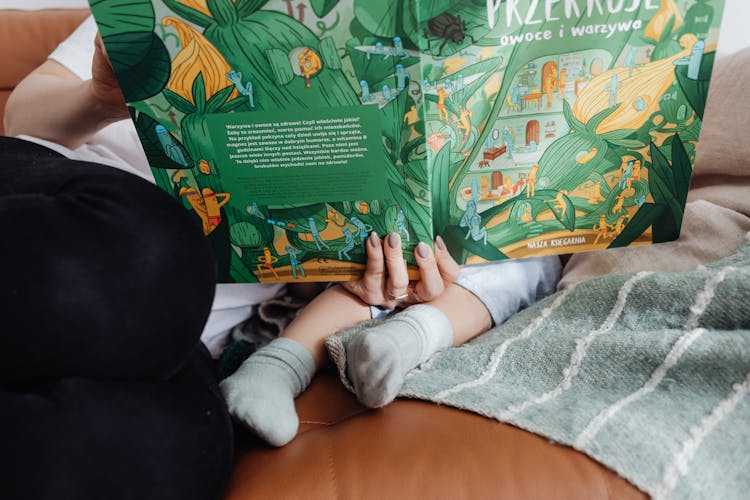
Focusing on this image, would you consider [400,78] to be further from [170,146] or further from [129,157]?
[129,157]

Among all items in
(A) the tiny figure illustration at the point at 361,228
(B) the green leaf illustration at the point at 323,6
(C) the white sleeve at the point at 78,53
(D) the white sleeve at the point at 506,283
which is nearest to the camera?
(B) the green leaf illustration at the point at 323,6

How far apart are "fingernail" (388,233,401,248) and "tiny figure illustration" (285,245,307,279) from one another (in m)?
0.11

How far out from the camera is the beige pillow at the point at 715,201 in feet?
2.12

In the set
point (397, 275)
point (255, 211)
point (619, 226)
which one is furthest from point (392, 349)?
point (619, 226)

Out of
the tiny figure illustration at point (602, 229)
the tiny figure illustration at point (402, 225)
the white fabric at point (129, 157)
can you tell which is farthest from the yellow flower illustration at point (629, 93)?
the white fabric at point (129, 157)

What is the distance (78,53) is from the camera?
3.08ft

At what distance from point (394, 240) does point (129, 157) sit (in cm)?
50

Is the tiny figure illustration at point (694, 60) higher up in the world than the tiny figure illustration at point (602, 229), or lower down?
higher up

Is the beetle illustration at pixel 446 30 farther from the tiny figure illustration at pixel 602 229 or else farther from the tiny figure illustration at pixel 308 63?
the tiny figure illustration at pixel 602 229

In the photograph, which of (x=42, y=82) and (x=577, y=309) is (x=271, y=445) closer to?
A: (x=577, y=309)

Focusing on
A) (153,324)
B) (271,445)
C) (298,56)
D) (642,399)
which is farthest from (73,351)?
(642,399)

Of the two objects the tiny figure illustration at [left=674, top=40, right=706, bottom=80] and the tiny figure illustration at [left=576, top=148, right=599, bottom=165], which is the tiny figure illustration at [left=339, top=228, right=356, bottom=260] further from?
the tiny figure illustration at [left=674, top=40, right=706, bottom=80]

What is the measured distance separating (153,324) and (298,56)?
0.29 metres

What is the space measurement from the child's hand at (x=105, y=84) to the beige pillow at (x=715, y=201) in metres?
0.63
